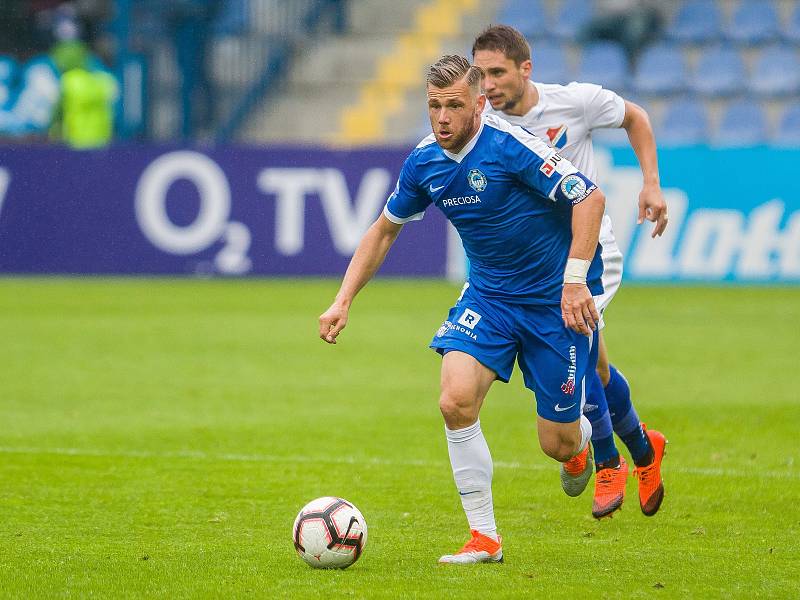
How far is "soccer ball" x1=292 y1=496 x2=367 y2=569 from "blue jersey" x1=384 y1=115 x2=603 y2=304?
3.73 feet

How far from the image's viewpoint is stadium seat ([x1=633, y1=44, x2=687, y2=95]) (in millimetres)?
22891

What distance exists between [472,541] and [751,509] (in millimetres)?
1765

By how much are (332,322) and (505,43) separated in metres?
1.66

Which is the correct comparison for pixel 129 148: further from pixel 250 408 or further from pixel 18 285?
pixel 250 408

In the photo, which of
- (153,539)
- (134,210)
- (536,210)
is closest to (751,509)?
(536,210)

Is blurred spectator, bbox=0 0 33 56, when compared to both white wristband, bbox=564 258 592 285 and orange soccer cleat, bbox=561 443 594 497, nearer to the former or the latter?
orange soccer cleat, bbox=561 443 594 497

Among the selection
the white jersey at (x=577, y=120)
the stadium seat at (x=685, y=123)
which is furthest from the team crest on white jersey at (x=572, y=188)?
the stadium seat at (x=685, y=123)

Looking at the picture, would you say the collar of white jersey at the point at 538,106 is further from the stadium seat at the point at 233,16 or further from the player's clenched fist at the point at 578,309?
the stadium seat at the point at 233,16

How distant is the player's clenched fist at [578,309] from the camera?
559 cm

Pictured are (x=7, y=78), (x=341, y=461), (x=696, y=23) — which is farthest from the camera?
(x=7, y=78)

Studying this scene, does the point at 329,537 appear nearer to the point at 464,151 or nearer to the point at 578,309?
the point at 578,309

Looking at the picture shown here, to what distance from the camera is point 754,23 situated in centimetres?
2384

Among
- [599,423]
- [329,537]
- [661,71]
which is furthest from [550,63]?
[329,537]

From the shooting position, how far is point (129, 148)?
18.8m
